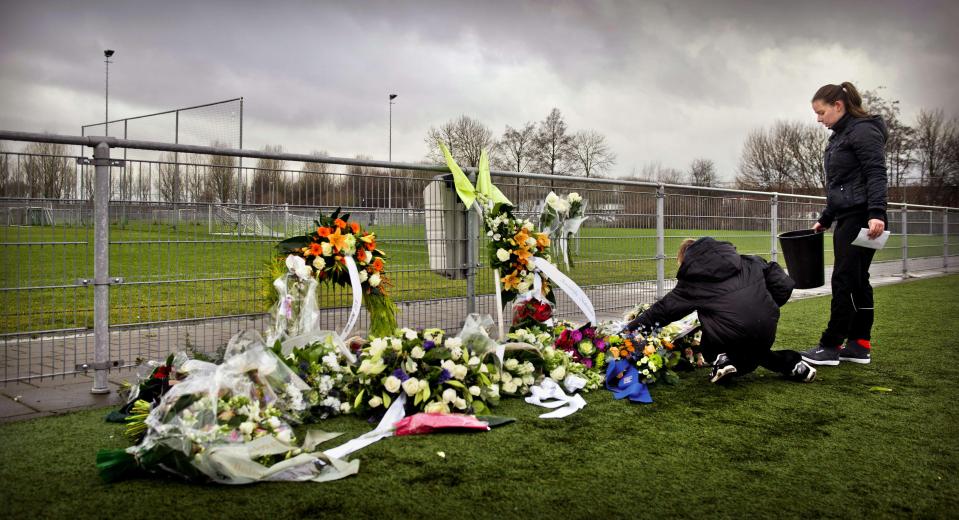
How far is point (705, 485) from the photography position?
2834mm

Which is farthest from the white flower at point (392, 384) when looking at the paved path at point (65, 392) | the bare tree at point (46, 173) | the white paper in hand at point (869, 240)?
the white paper in hand at point (869, 240)

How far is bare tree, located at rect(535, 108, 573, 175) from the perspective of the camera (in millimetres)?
42281

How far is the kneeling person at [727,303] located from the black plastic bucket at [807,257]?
49.5 inches

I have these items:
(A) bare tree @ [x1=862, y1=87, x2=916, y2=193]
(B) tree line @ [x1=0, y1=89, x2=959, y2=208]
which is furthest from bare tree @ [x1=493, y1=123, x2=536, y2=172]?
(A) bare tree @ [x1=862, y1=87, x2=916, y2=193]

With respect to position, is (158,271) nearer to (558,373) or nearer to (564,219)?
(558,373)

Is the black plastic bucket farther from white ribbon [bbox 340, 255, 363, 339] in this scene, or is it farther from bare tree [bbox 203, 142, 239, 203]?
bare tree [bbox 203, 142, 239, 203]

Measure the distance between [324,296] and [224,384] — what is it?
205 cm

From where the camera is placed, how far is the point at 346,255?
4.50 meters

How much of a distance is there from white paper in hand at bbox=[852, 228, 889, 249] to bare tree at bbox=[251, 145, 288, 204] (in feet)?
14.1

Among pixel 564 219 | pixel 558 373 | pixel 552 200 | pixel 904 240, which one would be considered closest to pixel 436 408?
pixel 558 373

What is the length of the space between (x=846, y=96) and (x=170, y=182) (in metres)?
5.12

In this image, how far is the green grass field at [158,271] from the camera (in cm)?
422

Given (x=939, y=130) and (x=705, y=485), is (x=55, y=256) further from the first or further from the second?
(x=939, y=130)

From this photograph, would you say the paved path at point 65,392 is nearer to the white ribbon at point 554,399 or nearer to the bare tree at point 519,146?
the white ribbon at point 554,399
